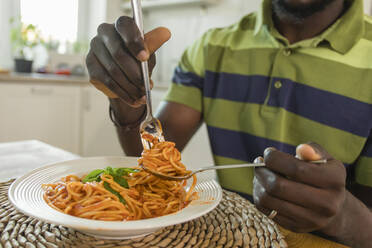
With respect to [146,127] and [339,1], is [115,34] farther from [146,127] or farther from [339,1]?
[339,1]

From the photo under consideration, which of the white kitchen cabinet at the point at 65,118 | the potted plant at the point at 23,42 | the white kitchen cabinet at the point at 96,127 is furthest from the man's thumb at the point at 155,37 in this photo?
the potted plant at the point at 23,42

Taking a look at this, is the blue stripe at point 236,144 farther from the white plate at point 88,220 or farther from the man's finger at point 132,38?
the man's finger at point 132,38

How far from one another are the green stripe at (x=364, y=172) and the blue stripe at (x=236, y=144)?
0.31 m

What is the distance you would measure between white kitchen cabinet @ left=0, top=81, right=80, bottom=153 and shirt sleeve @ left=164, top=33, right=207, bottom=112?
179 cm

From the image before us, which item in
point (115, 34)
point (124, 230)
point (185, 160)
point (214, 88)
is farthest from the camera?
point (185, 160)

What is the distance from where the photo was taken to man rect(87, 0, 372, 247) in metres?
0.85

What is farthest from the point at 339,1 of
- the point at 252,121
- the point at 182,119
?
the point at 182,119

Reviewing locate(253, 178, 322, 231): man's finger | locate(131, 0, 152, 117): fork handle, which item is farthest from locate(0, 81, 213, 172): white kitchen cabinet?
locate(253, 178, 322, 231): man's finger

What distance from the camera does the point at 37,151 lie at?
1.26 metres

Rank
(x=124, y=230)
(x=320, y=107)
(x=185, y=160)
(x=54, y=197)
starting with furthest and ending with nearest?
1. (x=185, y=160)
2. (x=320, y=107)
3. (x=54, y=197)
4. (x=124, y=230)

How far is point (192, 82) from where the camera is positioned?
1412mm

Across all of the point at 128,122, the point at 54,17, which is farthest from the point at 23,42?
the point at 128,122

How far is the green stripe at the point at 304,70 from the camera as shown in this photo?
110 centimetres

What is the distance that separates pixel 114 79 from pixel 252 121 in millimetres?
589
